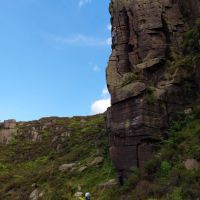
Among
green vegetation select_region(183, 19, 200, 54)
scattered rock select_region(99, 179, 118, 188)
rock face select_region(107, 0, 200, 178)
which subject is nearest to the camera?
rock face select_region(107, 0, 200, 178)

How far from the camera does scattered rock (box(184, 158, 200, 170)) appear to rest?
20348 millimetres

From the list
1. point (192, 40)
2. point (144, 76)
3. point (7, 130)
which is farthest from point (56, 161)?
point (7, 130)

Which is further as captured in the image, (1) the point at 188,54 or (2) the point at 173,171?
(1) the point at 188,54

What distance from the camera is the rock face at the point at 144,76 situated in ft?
82.1

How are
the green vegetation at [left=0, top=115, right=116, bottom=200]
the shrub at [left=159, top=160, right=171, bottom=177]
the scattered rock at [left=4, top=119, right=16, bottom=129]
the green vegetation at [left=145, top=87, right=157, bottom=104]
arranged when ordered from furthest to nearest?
the scattered rock at [left=4, top=119, right=16, bottom=129] → the green vegetation at [left=0, top=115, right=116, bottom=200] → the green vegetation at [left=145, top=87, right=157, bottom=104] → the shrub at [left=159, top=160, right=171, bottom=177]

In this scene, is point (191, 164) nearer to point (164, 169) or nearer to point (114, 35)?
point (164, 169)

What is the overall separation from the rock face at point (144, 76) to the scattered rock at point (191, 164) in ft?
12.2

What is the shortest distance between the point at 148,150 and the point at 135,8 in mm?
12030

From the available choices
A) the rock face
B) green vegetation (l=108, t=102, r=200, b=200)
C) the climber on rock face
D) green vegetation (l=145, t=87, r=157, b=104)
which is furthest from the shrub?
the climber on rock face

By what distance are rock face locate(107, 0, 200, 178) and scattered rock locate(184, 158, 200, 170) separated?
12.2ft

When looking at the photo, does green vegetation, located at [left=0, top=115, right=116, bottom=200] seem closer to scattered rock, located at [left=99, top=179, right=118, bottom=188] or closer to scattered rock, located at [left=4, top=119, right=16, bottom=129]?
scattered rock, located at [left=99, top=179, right=118, bottom=188]

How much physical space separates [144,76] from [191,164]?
9.18m

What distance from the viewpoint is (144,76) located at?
28.0 meters

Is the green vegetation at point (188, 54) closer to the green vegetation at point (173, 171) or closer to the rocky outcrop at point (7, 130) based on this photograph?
the green vegetation at point (173, 171)
